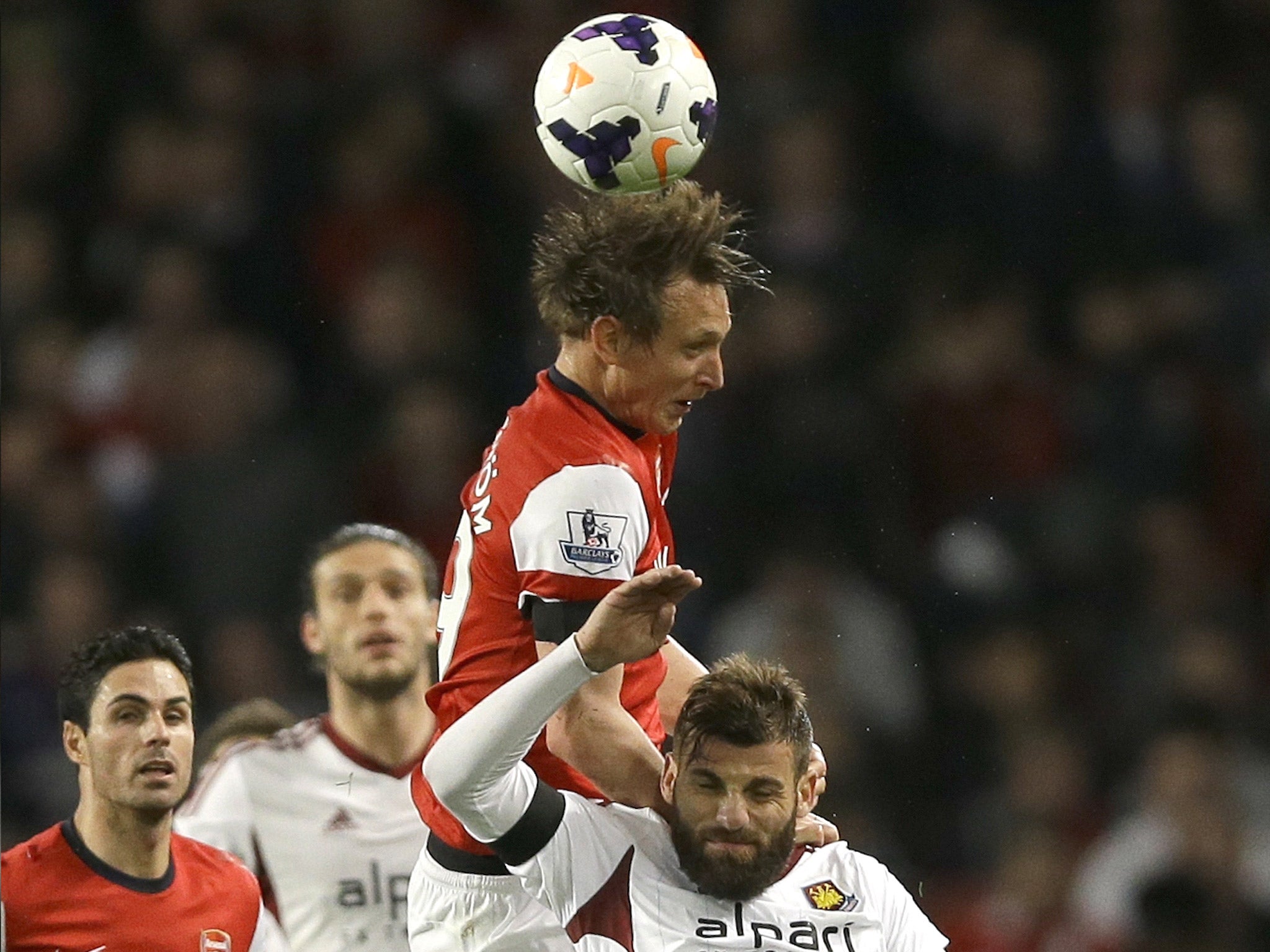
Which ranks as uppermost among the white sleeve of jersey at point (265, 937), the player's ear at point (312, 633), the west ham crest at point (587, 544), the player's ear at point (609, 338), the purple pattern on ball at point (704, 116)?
the purple pattern on ball at point (704, 116)

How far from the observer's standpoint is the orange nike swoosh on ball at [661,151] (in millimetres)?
4691

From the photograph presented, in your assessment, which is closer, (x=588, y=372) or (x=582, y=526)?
(x=582, y=526)

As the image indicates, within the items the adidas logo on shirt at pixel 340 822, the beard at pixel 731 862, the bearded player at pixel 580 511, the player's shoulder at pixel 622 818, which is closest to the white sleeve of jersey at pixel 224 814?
the adidas logo on shirt at pixel 340 822

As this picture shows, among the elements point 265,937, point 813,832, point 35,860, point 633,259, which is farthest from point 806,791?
point 35,860

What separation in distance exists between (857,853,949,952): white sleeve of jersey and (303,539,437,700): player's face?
161 cm

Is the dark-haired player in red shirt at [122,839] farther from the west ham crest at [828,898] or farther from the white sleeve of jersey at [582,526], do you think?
the west ham crest at [828,898]

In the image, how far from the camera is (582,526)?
13.6 ft

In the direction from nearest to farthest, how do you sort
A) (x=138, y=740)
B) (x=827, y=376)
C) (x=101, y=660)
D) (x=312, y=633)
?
1. (x=138, y=740)
2. (x=101, y=660)
3. (x=312, y=633)
4. (x=827, y=376)

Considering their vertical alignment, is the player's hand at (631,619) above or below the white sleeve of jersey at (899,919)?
above

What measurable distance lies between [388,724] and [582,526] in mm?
2075

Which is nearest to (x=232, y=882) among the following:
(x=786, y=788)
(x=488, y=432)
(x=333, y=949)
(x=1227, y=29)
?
(x=333, y=949)

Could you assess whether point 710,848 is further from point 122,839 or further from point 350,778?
point 350,778

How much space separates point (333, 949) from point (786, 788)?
185cm

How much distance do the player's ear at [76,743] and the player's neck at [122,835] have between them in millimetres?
91
